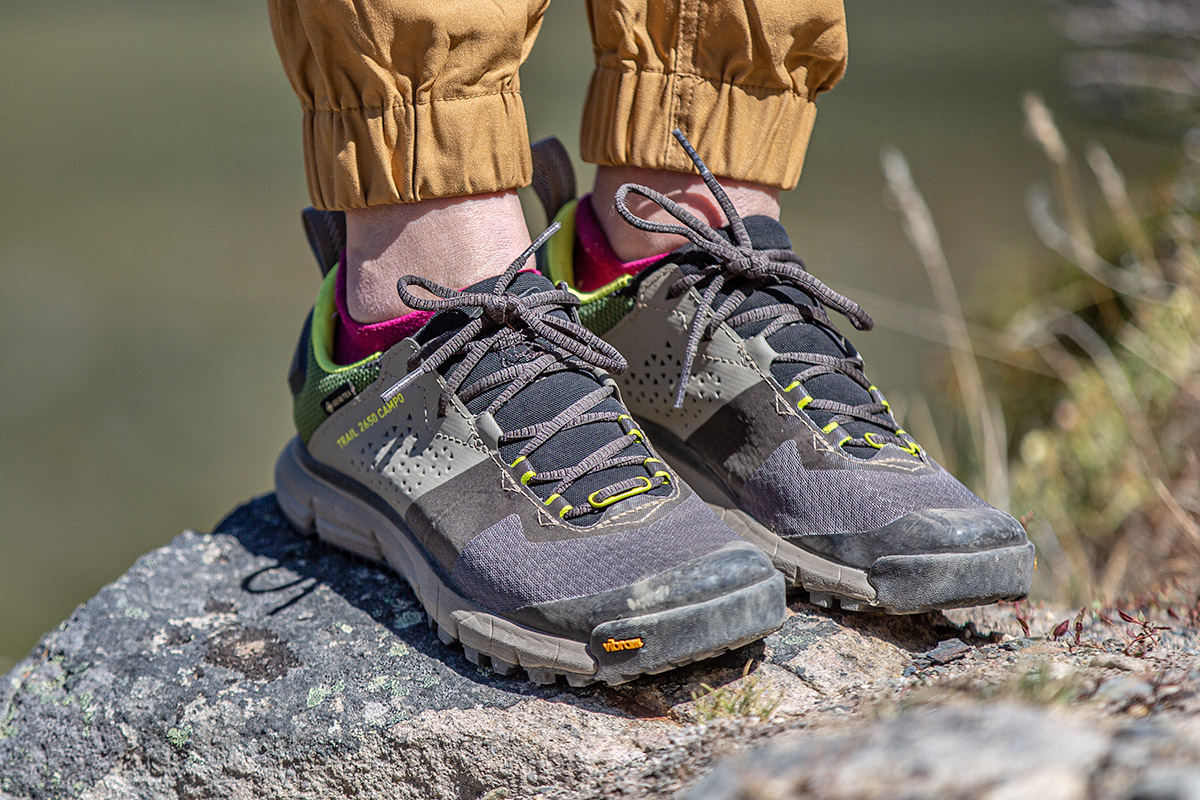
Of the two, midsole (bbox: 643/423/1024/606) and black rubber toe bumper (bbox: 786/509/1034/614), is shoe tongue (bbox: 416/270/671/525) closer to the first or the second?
midsole (bbox: 643/423/1024/606)

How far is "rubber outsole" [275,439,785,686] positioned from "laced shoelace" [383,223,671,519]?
0.73 ft

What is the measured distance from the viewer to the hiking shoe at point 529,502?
1276mm

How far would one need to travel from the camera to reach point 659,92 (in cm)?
161

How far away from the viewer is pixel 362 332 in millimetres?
1655

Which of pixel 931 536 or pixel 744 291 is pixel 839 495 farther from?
pixel 744 291

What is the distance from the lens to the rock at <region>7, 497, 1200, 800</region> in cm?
125

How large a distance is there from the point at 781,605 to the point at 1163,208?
2.75 metres

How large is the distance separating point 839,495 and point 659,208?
0.59 m

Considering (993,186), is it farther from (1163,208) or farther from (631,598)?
(631,598)

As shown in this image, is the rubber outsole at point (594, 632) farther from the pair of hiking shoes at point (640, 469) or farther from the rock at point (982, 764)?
the rock at point (982, 764)

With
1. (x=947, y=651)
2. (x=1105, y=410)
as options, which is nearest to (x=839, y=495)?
(x=947, y=651)

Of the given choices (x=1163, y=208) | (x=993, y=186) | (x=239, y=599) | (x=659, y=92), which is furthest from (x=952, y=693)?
(x=993, y=186)

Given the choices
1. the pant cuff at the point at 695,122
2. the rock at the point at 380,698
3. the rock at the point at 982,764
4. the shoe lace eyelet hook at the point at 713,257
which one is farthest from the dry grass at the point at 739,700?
the pant cuff at the point at 695,122

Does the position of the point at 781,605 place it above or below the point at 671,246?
below
